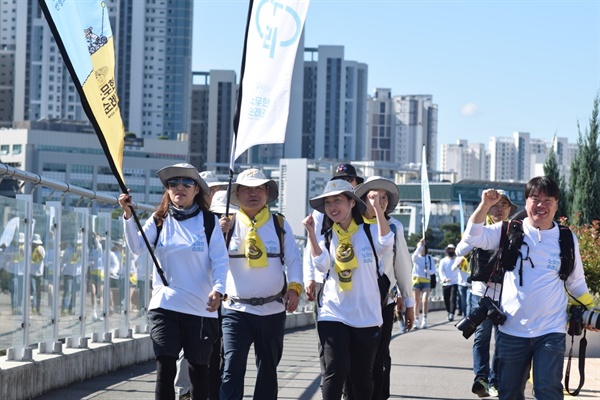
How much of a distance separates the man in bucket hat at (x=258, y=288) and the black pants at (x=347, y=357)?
34cm

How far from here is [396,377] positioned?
13.8m

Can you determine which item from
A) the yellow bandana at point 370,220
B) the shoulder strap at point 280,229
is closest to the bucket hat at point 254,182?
the shoulder strap at point 280,229

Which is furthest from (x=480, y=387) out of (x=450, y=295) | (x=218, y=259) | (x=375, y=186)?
(x=450, y=295)

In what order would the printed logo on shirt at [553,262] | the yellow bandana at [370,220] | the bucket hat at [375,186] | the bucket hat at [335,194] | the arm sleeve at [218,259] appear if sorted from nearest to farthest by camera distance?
1. the printed logo on shirt at [553,262]
2. the arm sleeve at [218,259]
3. the bucket hat at [335,194]
4. the yellow bandana at [370,220]
5. the bucket hat at [375,186]

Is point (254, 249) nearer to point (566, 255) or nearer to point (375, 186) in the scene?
point (375, 186)

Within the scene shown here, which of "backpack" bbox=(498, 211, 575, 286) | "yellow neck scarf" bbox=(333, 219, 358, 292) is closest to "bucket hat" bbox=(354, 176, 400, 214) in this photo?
"yellow neck scarf" bbox=(333, 219, 358, 292)

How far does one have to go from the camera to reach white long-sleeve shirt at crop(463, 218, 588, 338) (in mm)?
7992

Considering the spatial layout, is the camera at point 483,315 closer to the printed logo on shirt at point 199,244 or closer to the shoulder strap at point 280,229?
the shoulder strap at point 280,229

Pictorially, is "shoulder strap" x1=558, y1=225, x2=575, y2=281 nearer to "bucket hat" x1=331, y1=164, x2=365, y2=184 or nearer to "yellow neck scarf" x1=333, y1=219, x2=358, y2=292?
"yellow neck scarf" x1=333, y1=219, x2=358, y2=292

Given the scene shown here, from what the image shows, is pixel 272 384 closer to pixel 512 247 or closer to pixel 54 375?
pixel 512 247

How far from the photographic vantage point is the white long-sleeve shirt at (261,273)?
8.87 meters

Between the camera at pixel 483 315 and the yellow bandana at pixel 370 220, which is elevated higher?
the yellow bandana at pixel 370 220

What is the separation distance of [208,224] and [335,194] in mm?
957

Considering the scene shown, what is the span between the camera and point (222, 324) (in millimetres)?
8906
